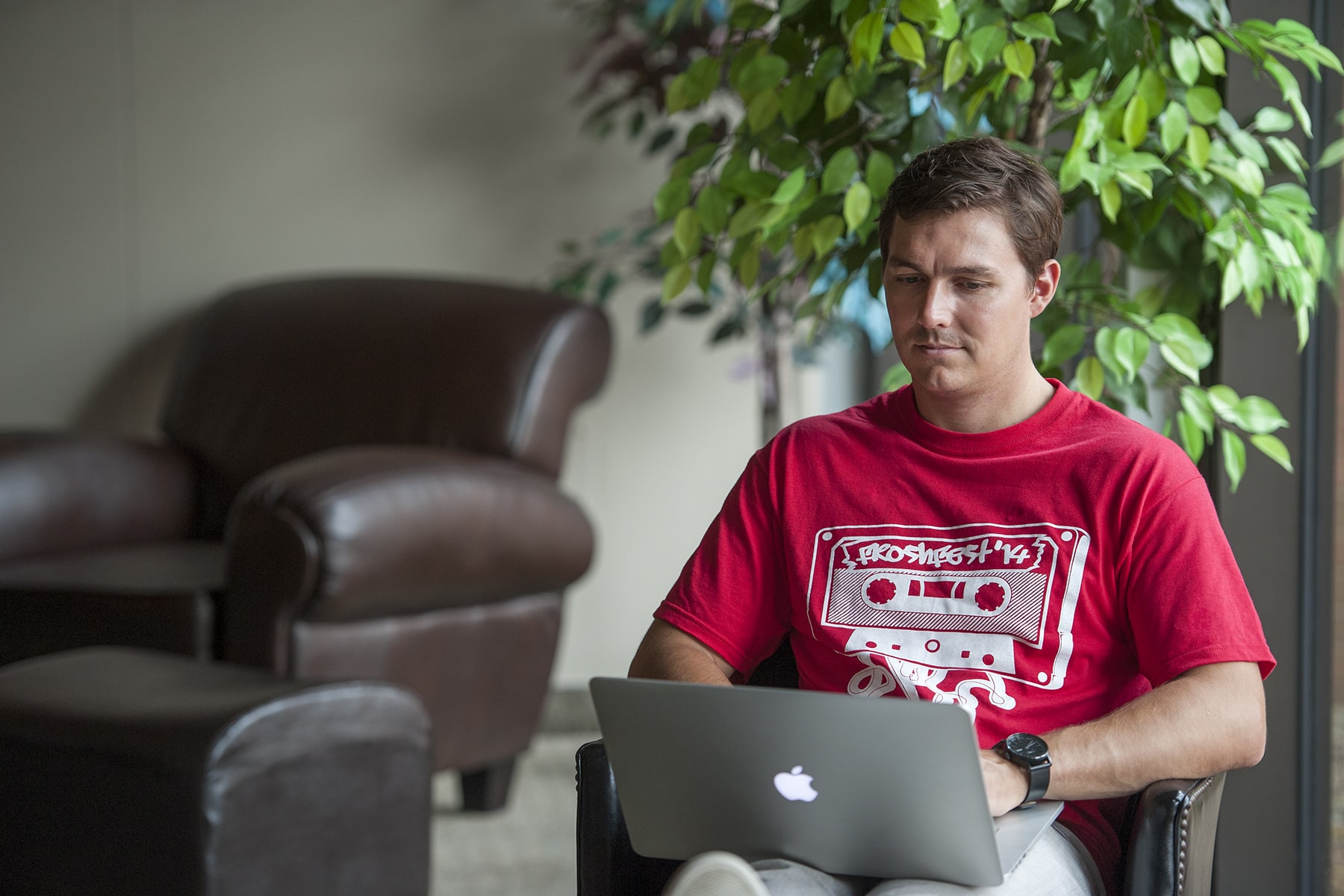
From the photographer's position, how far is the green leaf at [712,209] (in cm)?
154

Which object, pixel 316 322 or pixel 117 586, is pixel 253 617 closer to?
pixel 117 586

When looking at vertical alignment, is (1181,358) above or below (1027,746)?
above

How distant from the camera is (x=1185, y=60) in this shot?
1.33 m

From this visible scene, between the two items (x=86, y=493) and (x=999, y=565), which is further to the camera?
(x=86, y=493)

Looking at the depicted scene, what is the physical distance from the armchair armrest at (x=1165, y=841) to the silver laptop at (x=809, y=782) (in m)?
0.07

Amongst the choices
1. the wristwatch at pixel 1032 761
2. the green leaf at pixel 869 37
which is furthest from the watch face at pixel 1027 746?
the green leaf at pixel 869 37

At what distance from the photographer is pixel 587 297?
322cm

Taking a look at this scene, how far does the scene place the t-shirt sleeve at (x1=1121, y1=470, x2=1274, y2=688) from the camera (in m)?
1.06

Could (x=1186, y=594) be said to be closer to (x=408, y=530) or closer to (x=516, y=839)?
(x=408, y=530)

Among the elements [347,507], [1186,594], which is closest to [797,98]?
[1186,594]

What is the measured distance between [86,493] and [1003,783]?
226 centimetres

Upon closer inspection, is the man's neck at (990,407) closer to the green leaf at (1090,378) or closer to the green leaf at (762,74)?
the green leaf at (1090,378)

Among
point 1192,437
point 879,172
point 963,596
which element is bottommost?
point 963,596

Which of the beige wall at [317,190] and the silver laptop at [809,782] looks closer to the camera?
the silver laptop at [809,782]
